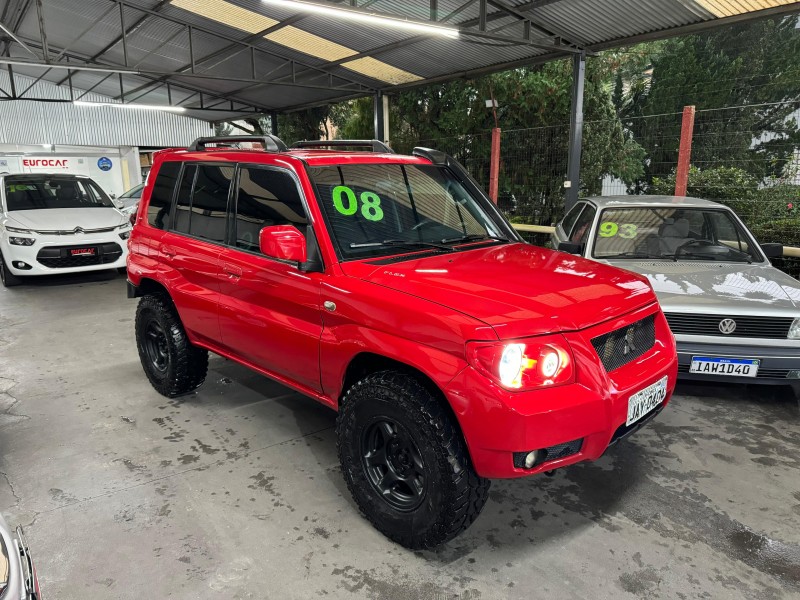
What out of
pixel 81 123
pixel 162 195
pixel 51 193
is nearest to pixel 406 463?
pixel 162 195

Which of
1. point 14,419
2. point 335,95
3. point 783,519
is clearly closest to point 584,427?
point 783,519

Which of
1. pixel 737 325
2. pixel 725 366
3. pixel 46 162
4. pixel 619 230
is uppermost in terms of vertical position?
pixel 46 162

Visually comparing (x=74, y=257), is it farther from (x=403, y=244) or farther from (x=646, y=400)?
(x=646, y=400)

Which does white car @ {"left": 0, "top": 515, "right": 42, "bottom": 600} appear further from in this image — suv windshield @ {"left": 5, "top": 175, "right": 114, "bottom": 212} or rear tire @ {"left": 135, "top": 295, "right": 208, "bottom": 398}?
suv windshield @ {"left": 5, "top": 175, "right": 114, "bottom": 212}

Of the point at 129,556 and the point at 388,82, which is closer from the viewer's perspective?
the point at 129,556

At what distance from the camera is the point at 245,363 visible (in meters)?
3.46

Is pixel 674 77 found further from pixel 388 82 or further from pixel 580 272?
pixel 580 272

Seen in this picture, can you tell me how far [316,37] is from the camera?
11062mm

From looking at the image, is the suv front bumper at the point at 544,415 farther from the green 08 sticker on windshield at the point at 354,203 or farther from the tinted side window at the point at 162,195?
the tinted side window at the point at 162,195

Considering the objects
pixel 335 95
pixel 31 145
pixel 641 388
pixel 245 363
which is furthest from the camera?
pixel 31 145

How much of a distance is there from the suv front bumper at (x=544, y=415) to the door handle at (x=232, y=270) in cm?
158

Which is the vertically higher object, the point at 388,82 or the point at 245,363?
the point at 388,82

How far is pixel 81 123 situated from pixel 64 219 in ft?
50.1

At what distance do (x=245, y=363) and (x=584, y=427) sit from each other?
209 cm
